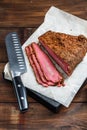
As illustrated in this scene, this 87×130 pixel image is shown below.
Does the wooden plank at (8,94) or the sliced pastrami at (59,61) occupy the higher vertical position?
the sliced pastrami at (59,61)

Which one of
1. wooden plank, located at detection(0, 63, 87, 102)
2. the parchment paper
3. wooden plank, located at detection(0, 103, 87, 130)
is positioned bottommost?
wooden plank, located at detection(0, 103, 87, 130)

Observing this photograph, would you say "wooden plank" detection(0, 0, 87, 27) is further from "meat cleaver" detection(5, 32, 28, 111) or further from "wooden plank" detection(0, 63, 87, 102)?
"wooden plank" detection(0, 63, 87, 102)

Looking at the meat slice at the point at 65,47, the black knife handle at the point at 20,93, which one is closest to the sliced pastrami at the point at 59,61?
the meat slice at the point at 65,47

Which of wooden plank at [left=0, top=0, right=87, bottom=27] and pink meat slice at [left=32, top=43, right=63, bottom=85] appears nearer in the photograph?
pink meat slice at [left=32, top=43, right=63, bottom=85]

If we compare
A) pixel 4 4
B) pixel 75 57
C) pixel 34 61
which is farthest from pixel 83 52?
pixel 4 4

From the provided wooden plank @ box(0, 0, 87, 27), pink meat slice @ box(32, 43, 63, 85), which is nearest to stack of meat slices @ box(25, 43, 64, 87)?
pink meat slice @ box(32, 43, 63, 85)

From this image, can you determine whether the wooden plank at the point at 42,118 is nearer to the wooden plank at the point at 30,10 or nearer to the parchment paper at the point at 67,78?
the parchment paper at the point at 67,78

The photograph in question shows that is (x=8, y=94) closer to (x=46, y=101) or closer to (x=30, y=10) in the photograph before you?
(x=46, y=101)
